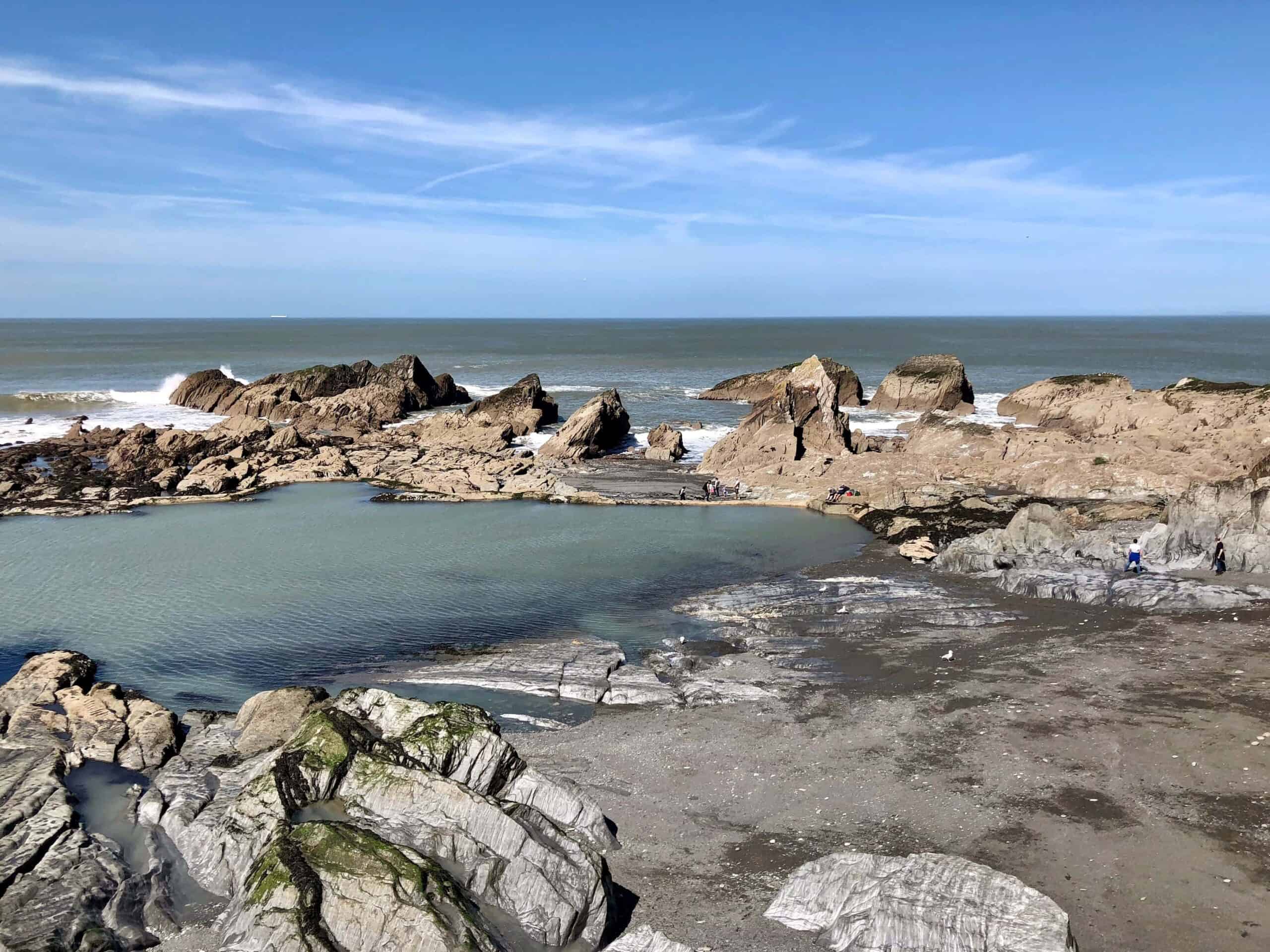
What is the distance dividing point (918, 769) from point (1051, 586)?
13.2 meters

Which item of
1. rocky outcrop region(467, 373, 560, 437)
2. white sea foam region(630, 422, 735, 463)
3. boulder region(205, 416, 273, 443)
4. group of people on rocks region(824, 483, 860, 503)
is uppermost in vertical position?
rocky outcrop region(467, 373, 560, 437)

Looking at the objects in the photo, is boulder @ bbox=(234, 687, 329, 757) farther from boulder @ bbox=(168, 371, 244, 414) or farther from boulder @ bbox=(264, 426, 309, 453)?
boulder @ bbox=(168, 371, 244, 414)

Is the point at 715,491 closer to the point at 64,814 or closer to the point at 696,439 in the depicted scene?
the point at 696,439

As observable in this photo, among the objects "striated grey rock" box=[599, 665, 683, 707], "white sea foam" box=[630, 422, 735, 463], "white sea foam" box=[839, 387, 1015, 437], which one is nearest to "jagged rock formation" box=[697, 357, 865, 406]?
"white sea foam" box=[839, 387, 1015, 437]

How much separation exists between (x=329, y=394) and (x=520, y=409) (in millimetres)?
19576

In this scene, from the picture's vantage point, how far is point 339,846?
13.3 metres

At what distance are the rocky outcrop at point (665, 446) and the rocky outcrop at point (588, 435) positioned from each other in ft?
8.65

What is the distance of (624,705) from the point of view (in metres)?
22.6

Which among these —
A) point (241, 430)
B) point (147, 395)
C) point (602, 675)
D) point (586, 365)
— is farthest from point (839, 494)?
point (586, 365)

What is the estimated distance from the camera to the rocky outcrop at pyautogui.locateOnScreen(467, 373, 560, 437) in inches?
2589

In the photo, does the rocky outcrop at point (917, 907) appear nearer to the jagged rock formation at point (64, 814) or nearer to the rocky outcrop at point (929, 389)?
the jagged rock formation at point (64, 814)

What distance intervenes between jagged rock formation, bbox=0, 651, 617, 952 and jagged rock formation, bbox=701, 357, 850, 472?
1429 inches

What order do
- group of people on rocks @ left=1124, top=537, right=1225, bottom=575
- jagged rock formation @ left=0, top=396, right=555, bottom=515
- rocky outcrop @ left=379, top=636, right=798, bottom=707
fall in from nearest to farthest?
rocky outcrop @ left=379, top=636, right=798, bottom=707 → group of people on rocks @ left=1124, top=537, right=1225, bottom=575 → jagged rock formation @ left=0, top=396, right=555, bottom=515

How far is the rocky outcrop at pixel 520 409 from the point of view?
65.8 meters
